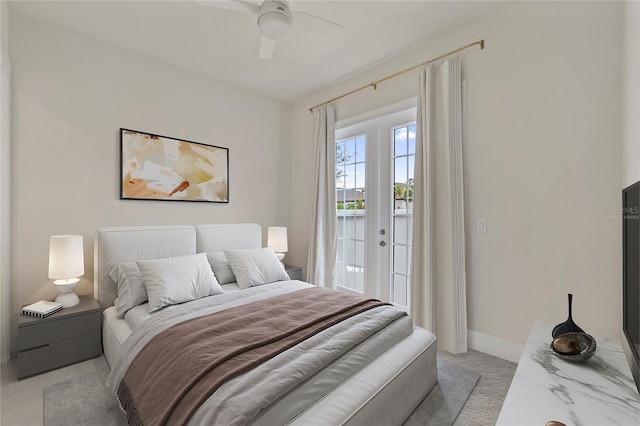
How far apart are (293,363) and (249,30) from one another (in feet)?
8.88

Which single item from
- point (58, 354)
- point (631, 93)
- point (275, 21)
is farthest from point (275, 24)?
point (58, 354)

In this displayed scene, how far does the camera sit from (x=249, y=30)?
2.58 metres

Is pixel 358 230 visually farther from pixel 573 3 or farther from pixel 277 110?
pixel 573 3

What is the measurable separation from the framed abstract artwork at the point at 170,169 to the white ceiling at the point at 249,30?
0.90 metres

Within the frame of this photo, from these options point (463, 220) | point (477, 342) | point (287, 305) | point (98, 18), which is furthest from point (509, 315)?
point (98, 18)

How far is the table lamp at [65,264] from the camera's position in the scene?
89.0 inches

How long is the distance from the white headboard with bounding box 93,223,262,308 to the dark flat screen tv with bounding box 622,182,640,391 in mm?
3230

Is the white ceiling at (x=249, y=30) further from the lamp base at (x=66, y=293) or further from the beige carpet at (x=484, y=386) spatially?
the beige carpet at (x=484, y=386)

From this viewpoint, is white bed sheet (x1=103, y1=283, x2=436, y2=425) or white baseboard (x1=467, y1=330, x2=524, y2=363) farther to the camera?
white baseboard (x1=467, y1=330, x2=524, y2=363)

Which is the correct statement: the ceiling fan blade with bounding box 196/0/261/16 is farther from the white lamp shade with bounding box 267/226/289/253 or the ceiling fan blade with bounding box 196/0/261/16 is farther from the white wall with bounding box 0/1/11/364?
the white lamp shade with bounding box 267/226/289/253

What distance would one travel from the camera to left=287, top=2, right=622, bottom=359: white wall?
192 centimetres

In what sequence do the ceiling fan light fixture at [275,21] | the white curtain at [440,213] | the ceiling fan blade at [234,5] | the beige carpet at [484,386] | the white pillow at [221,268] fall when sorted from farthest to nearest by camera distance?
the white pillow at [221,268]
the white curtain at [440,213]
the ceiling fan light fixture at [275,21]
the ceiling fan blade at [234,5]
the beige carpet at [484,386]

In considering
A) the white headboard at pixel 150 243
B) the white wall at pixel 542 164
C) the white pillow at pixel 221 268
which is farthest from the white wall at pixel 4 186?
the white wall at pixel 542 164

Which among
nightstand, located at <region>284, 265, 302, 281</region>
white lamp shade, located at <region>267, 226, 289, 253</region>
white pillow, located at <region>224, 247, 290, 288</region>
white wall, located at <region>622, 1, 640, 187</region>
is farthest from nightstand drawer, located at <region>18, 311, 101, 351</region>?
white wall, located at <region>622, 1, 640, 187</region>
